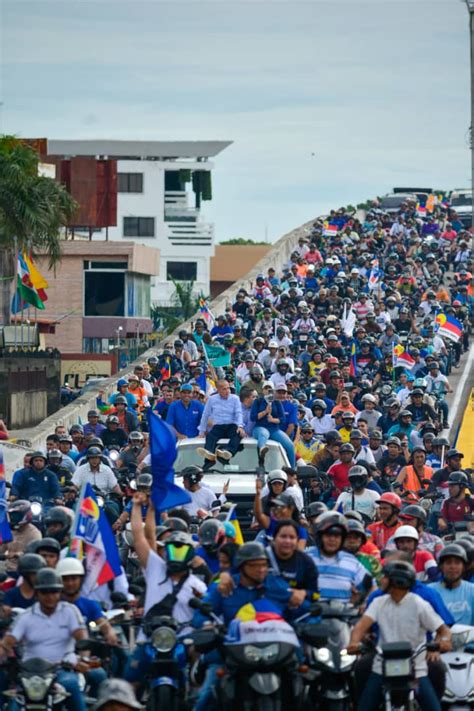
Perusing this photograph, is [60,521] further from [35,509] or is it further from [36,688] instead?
[36,688]

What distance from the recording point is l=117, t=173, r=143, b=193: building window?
391 ft

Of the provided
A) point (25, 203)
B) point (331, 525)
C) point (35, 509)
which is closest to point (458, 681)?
point (331, 525)

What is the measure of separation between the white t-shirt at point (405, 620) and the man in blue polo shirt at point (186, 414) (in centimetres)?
1476

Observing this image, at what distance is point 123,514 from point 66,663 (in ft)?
26.7

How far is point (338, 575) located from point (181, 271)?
4236 inches

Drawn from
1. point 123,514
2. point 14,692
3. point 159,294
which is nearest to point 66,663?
point 14,692

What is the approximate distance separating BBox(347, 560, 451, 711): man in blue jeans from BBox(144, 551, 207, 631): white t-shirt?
1.29 meters

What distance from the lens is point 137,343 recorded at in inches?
2714

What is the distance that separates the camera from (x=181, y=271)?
122562 millimetres

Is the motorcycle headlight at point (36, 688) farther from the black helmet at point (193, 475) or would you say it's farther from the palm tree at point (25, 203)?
the palm tree at point (25, 203)

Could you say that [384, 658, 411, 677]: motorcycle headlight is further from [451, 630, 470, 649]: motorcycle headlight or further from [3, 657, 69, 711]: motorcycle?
[3, 657, 69, 711]: motorcycle

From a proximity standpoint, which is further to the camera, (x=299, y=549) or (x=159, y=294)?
(x=159, y=294)

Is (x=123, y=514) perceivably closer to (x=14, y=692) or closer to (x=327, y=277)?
(x=14, y=692)

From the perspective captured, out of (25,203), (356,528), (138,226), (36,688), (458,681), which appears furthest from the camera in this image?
(138,226)
